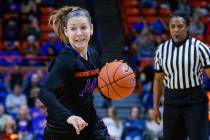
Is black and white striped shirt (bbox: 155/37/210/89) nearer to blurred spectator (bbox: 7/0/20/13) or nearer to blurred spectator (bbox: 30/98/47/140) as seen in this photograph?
blurred spectator (bbox: 30/98/47/140)

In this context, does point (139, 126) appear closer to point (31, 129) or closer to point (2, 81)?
point (31, 129)

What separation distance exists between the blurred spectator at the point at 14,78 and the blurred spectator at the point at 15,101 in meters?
0.49

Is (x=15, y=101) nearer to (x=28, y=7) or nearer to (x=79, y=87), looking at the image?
(x=28, y=7)

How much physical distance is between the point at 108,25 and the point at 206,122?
10.4m

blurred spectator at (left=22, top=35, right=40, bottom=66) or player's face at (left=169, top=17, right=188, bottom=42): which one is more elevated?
player's face at (left=169, top=17, right=188, bottom=42)

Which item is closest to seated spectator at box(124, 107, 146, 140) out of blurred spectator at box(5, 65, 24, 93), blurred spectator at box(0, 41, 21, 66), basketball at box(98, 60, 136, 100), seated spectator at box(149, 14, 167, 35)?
blurred spectator at box(5, 65, 24, 93)

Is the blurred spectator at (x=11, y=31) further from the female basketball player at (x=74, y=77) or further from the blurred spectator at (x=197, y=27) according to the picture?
the female basketball player at (x=74, y=77)

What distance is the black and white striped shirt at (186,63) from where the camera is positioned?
565cm

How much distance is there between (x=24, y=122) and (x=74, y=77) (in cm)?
630

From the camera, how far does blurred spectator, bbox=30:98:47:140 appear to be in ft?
33.5

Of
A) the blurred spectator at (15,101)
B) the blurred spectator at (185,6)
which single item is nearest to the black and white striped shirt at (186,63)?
the blurred spectator at (15,101)

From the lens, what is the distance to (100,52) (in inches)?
535

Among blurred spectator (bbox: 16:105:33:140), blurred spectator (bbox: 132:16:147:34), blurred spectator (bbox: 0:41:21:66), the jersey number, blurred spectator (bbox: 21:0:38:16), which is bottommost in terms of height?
blurred spectator (bbox: 16:105:33:140)

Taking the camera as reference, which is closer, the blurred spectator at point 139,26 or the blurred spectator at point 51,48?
the blurred spectator at point 51,48
